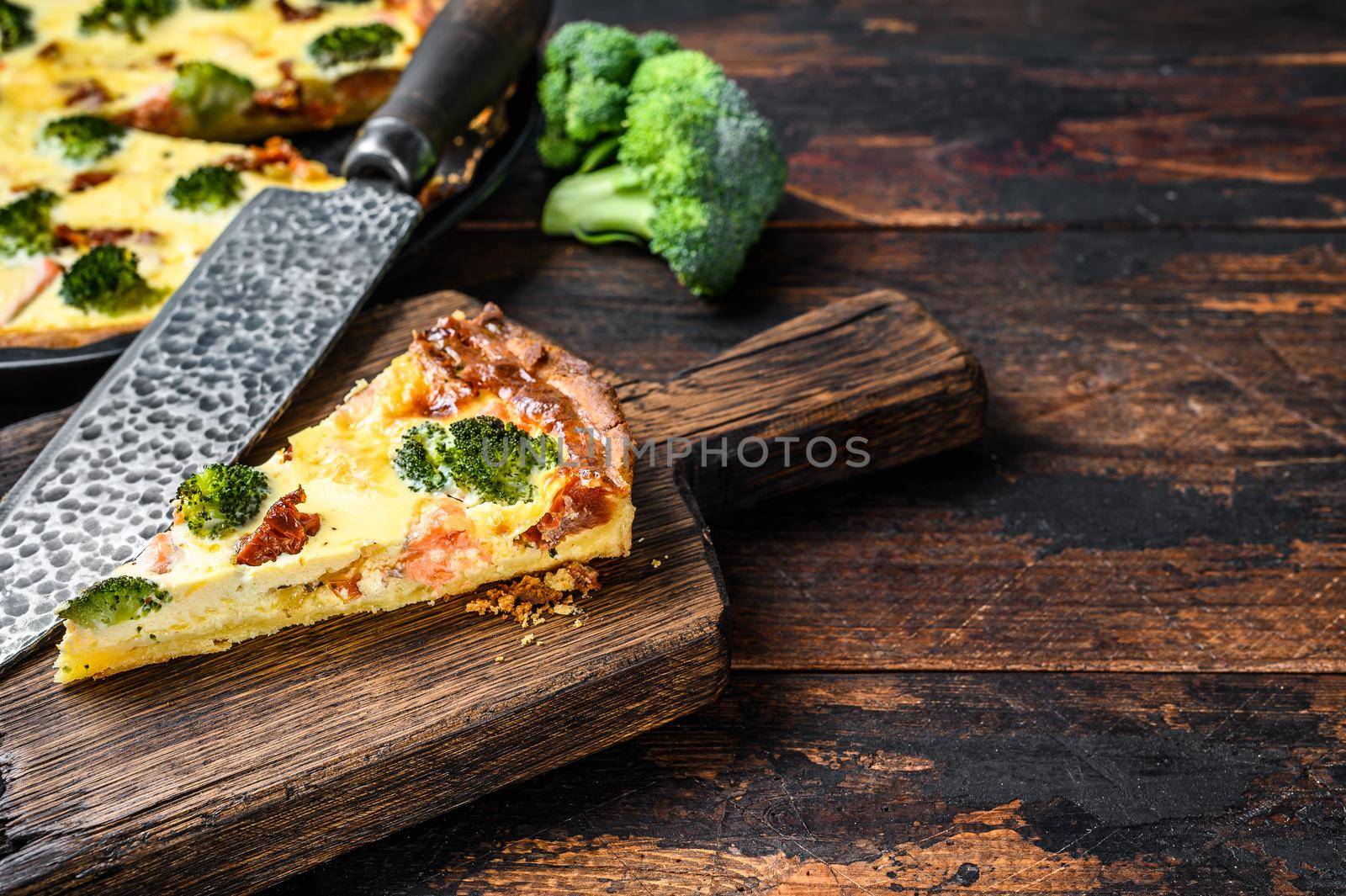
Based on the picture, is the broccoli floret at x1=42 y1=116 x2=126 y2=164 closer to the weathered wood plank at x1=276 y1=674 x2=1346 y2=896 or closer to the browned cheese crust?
the browned cheese crust

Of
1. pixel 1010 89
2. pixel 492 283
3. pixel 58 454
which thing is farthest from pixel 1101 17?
pixel 58 454

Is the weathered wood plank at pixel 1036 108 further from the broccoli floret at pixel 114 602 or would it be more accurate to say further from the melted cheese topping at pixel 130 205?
the broccoli floret at pixel 114 602

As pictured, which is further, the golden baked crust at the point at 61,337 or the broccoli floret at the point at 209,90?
the broccoli floret at the point at 209,90

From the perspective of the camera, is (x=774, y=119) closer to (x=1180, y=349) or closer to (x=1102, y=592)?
(x=1180, y=349)

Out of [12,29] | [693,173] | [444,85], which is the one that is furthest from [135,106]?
[693,173]

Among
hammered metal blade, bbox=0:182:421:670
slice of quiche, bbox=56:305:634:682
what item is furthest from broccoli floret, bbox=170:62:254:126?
slice of quiche, bbox=56:305:634:682

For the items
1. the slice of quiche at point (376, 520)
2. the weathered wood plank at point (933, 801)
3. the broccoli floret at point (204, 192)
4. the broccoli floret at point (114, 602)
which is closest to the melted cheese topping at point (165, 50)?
the broccoli floret at point (204, 192)
